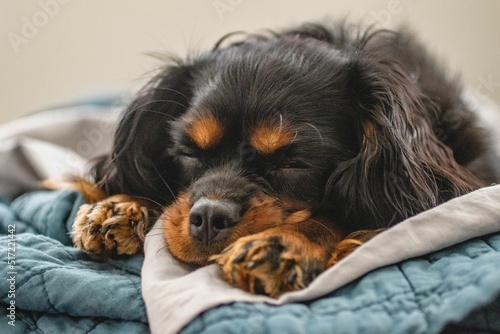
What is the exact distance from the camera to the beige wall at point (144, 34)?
4.00 m

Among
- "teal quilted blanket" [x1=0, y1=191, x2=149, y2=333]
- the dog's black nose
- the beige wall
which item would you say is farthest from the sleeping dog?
the beige wall

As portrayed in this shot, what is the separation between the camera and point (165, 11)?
161 inches

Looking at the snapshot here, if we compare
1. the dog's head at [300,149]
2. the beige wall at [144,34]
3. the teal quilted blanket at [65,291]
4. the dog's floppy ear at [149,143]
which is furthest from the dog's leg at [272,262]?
the beige wall at [144,34]

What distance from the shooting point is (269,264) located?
4.29ft

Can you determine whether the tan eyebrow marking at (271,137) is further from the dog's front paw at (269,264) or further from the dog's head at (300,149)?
the dog's front paw at (269,264)

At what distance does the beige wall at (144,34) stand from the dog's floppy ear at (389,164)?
2.24m

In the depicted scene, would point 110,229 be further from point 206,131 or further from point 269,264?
point 269,264

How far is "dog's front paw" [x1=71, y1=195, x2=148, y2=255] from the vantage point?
1.69m

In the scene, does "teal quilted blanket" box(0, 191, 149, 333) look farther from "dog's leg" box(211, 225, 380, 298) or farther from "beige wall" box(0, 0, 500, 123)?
"beige wall" box(0, 0, 500, 123)

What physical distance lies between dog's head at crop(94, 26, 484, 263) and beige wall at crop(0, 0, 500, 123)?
217 centimetres

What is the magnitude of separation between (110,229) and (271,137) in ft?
1.75

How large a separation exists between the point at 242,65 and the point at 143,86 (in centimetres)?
54

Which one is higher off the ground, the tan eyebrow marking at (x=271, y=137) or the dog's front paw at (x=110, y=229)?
the tan eyebrow marking at (x=271, y=137)

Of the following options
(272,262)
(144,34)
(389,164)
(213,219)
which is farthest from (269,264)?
(144,34)
